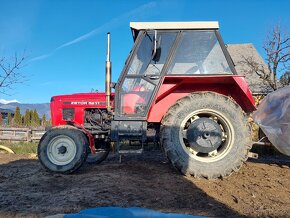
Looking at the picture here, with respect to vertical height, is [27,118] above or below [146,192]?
above

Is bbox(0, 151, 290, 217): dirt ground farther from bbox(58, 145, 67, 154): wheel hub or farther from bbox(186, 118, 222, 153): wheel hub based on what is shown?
bbox(186, 118, 222, 153): wheel hub

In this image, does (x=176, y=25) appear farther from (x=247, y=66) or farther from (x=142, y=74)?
(x=247, y=66)

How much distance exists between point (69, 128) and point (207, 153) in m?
2.29

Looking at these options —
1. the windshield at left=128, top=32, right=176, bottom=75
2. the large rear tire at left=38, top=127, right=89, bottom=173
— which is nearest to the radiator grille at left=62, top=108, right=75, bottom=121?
the large rear tire at left=38, top=127, right=89, bottom=173

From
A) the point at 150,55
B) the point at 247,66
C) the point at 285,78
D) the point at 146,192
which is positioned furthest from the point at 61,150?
the point at 247,66

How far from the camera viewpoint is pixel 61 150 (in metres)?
5.31

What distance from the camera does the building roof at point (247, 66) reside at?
63.4 ft

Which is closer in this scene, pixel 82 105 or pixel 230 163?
pixel 230 163

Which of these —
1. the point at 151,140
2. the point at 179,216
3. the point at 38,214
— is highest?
the point at 151,140

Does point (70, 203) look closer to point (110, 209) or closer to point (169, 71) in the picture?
point (110, 209)

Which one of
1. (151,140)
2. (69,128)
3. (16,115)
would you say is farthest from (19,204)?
(16,115)

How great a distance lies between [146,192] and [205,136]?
60.5 inches

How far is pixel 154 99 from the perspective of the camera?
205 inches

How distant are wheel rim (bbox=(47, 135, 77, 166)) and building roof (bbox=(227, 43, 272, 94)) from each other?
15210 mm
